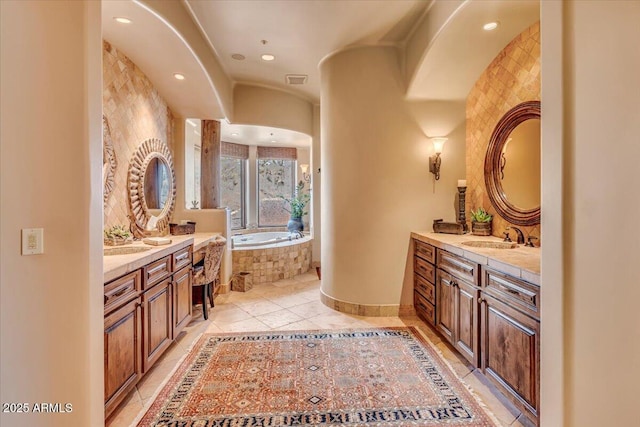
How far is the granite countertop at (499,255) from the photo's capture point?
170cm

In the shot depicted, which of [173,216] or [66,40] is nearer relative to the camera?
[66,40]

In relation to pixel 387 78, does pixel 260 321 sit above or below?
below

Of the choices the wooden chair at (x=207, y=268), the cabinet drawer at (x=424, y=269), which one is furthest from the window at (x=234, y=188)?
the cabinet drawer at (x=424, y=269)

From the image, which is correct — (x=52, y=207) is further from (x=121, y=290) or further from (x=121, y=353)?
(x=121, y=353)

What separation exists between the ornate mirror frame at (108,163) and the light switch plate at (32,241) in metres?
1.57

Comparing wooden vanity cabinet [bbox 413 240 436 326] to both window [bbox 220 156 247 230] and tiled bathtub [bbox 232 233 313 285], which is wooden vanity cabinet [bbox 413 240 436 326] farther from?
window [bbox 220 156 247 230]

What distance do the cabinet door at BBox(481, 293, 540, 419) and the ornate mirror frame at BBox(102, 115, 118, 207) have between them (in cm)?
321

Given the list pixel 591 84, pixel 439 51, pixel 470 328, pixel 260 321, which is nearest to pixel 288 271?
pixel 260 321

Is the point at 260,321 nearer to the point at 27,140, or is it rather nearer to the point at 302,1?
the point at 27,140

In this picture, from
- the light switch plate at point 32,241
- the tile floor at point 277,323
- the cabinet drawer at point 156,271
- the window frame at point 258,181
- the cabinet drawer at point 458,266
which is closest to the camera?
the light switch plate at point 32,241

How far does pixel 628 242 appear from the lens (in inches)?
42.7

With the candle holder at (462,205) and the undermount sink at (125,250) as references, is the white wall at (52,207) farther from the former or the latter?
the candle holder at (462,205)

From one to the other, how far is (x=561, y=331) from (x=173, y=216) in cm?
420

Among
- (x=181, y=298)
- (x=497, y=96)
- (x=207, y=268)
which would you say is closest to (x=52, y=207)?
(x=181, y=298)
